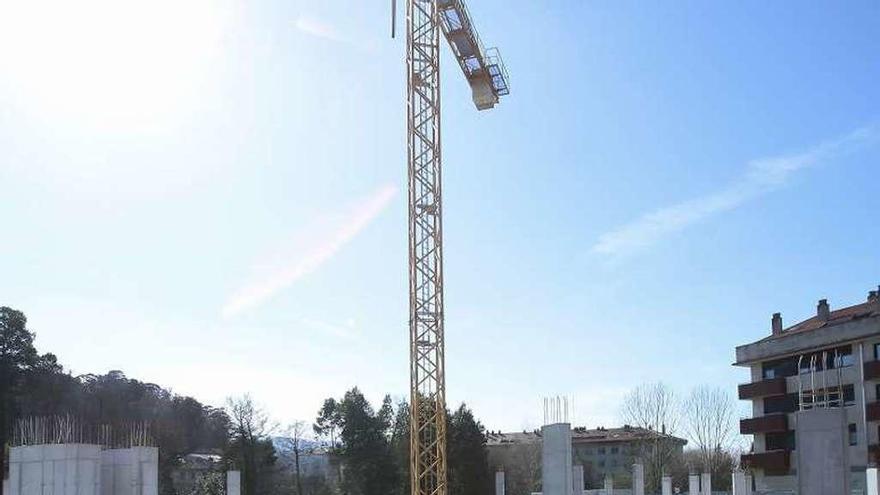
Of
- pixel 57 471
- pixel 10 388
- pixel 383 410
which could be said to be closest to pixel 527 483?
pixel 383 410

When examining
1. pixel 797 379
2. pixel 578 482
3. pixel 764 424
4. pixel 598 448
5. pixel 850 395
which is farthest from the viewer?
pixel 598 448

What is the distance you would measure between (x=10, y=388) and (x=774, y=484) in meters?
34.8

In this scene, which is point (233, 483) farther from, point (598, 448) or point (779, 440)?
point (598, 448)

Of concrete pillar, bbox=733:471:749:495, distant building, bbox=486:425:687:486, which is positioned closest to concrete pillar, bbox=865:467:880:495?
concrete pillar, bbox=733:471:749:495

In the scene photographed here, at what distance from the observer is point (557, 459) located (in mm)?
19047

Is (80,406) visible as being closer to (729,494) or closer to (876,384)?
(729,494)

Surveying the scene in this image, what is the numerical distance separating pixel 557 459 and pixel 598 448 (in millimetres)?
61558

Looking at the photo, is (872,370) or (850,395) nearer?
(872,370)

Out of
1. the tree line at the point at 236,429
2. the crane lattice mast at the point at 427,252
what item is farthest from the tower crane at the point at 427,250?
the tree line at the point at 236,429

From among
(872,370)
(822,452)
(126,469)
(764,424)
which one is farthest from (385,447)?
(822,452)

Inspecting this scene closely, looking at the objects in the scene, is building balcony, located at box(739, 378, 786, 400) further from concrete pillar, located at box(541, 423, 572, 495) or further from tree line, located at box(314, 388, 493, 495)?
concrete pillar, located at box(541, 423, 572, 495)

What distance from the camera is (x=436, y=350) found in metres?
29.2

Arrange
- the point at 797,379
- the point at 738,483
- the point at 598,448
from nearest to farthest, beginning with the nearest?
1. the point at 738,483
2. the point at 797,379
3. the point at 598,448

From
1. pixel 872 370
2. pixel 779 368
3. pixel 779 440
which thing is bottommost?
pixel 779 440
